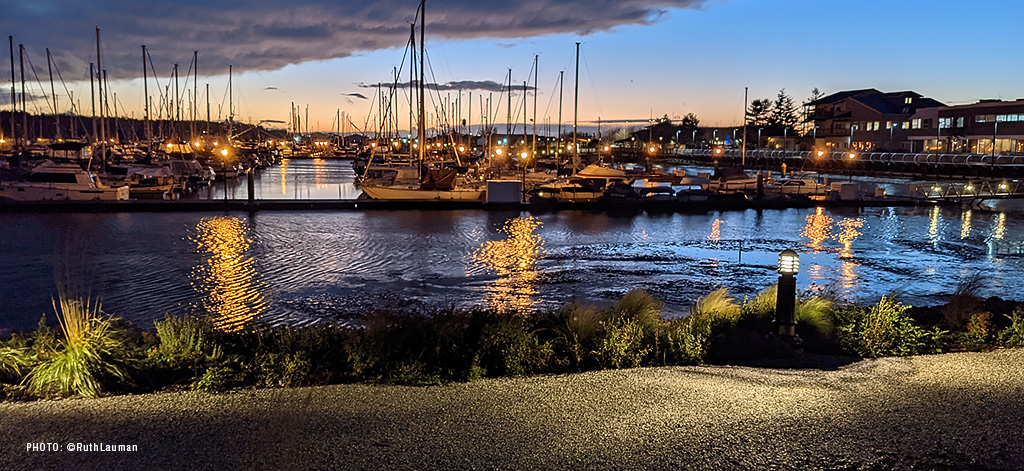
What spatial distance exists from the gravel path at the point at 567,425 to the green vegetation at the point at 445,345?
397 mm

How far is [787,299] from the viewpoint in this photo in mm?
8453

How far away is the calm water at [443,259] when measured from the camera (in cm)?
1498

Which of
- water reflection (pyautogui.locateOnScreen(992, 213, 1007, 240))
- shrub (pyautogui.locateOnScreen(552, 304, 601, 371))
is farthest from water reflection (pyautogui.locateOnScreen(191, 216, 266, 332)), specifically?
water reflection (pyautogui.locateOnScreen(992, 213, 1007, 240))

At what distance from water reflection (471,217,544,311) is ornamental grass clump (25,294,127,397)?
5337mm

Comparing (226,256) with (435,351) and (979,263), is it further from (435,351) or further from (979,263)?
(979,263)

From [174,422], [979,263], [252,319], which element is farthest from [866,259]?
[174,422]

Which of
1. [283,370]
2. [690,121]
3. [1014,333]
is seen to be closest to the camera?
[283,370]

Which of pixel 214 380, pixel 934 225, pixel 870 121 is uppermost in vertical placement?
pixel 870 121

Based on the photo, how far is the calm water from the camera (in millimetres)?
14984

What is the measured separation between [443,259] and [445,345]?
12.6 m

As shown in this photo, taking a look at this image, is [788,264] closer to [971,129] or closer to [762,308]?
[762,308]

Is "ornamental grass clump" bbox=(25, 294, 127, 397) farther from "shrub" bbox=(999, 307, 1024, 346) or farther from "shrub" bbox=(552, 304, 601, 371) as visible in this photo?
"shrub" bbox=(999, 307, 1024, 346)

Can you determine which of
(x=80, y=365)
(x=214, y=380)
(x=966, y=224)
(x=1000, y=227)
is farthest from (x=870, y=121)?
(x=80, y=365)

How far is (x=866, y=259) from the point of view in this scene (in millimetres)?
20797
